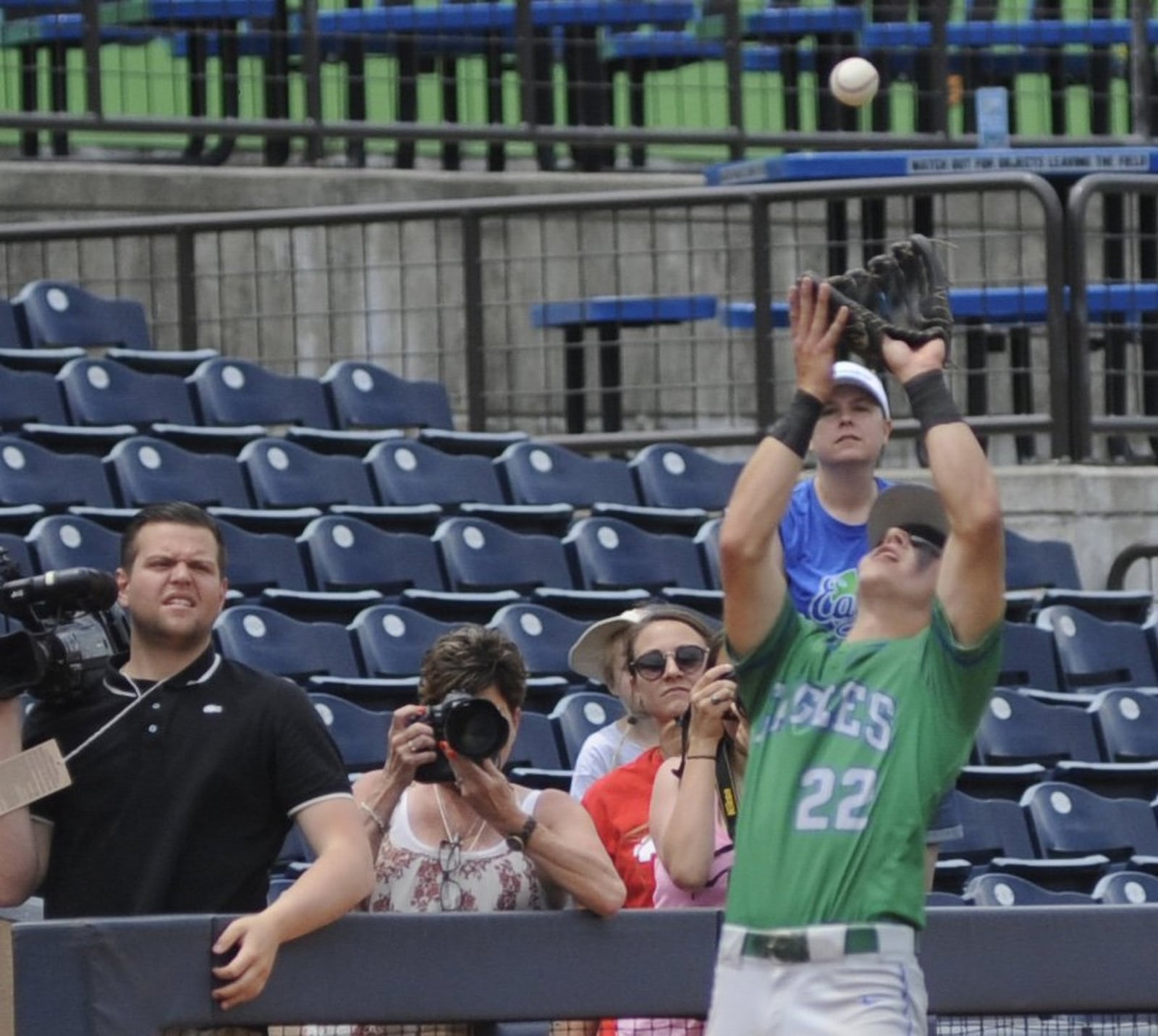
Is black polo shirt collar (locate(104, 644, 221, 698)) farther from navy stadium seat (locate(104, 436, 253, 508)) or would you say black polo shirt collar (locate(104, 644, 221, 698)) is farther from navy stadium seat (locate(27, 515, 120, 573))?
navy stadium seat (locate(104, 436, 253, 508))

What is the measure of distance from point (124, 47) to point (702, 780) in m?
8.82

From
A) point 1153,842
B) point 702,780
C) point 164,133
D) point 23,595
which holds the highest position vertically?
point 164,133

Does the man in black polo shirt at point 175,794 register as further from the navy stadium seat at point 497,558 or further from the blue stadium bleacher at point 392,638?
the navy stadium seat at point 497,558

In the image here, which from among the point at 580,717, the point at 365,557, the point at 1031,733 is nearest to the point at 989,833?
the point at 1031,733

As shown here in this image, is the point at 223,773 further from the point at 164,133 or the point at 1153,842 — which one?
the point at 164,133

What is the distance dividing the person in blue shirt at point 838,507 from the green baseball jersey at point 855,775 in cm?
144

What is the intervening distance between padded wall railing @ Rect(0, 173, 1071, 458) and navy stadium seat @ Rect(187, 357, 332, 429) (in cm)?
97

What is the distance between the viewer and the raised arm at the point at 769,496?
4328 millimetres

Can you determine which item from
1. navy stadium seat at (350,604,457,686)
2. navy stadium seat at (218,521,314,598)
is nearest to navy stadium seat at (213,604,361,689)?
navy stadium seat at (350,604,457,686)

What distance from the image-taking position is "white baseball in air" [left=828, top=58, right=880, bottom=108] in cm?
1162

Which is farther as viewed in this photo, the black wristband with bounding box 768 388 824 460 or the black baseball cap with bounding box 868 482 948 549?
the black baseball cap with bounding box 868 482 948 549

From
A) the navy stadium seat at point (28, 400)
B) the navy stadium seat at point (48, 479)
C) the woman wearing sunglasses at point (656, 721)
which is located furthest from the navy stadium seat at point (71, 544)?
the woman wearing sunglasses at point (656, 721)

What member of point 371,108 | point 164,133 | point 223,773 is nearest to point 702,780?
point 223,773

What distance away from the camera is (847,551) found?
5.94 metres
